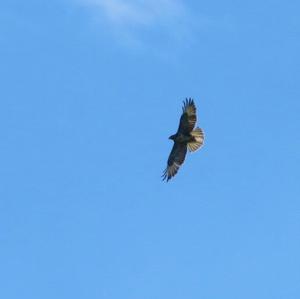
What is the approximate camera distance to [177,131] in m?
70.3

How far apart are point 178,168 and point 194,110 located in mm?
3897

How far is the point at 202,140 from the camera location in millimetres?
69750

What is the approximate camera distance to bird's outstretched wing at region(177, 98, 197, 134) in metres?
69.2

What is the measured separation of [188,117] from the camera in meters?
69.4

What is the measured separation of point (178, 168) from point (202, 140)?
2834mm

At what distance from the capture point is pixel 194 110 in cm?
6931

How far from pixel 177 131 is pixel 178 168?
2447 millimetres

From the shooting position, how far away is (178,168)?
236 ft

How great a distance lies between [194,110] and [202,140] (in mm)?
1512

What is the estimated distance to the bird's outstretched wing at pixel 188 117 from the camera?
69.2 m

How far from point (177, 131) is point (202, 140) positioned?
1360mm
